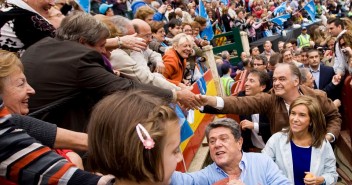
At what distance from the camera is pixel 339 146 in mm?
5879

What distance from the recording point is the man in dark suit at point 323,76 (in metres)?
5.89

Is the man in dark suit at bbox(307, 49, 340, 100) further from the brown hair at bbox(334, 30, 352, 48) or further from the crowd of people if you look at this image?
the brown hair at bbox(334, 30, 352, 48)

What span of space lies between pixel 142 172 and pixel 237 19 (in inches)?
606

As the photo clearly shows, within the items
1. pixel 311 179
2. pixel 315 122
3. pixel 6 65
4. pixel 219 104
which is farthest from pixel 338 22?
pixel 6 65

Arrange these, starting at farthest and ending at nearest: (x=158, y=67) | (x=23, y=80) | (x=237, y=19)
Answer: (x=237, y=19), (x=158, y=67), (x=23, y=80)

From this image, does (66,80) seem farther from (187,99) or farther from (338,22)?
(338,22)

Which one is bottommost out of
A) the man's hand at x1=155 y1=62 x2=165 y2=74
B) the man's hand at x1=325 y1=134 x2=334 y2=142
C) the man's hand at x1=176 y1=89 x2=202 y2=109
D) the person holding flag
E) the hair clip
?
the man's hand at x1=325 y1=134 x2=334 y2=142

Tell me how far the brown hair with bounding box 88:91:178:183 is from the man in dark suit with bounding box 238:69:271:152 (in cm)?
326

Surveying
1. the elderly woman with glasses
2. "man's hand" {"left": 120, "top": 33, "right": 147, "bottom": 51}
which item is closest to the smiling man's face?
"man's hand" {"left": 120, "top": 33, "right": 147, "bottom": 51}

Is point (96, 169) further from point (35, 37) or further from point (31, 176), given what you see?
point (35, 37)

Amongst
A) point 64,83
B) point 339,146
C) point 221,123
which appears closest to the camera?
point 64,83

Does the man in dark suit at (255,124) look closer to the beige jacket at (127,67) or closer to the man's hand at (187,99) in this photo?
the man's hand at (187,99)

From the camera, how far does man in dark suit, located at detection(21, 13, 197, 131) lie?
2410 millimetres

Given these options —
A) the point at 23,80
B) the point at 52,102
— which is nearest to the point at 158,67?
the point at 52,102
